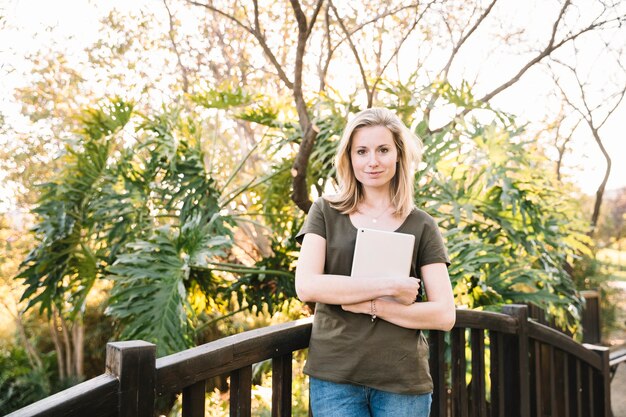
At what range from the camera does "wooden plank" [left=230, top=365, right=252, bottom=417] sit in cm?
132

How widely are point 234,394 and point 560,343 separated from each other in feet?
6.98

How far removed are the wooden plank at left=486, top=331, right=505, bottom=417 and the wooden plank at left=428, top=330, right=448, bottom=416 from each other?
1.66 feet

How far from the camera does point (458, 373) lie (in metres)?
2.04

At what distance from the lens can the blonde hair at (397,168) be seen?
60.7 inches

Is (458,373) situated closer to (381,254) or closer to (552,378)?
(381,254)

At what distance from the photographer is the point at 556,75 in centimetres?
991

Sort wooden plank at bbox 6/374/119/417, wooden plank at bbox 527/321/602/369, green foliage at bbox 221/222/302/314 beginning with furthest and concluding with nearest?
green foliage at bbox 221/222/302/314, wooden plank at bbox 527/321/602/369, wooden plank at bbox 6/374/119/417

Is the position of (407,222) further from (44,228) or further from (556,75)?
(556,75)

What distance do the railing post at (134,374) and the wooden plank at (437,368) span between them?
110 cm

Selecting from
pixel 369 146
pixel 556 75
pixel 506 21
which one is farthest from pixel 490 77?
pixel 369 146

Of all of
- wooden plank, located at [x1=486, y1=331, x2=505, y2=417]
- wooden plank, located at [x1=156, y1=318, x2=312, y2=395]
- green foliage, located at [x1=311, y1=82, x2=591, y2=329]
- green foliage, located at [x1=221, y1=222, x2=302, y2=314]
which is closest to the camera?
wooden plank, located at [x1=156, y1=318, x2=312, y2=395]

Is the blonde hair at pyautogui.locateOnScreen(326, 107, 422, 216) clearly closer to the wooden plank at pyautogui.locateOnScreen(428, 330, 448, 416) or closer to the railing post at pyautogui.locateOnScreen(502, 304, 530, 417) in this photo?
the wooden plank at pyautogui.locateOnScreen(428, 330, 448, 416)

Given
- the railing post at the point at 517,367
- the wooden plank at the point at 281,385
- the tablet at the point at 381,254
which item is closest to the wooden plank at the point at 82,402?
the wooden plank at the point at 281,385

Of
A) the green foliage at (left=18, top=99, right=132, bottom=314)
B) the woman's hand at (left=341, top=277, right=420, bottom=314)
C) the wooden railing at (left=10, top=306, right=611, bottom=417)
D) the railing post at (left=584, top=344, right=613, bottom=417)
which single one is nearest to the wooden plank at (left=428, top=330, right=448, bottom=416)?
the wooden railing at (left=10, top=306, right=611, bottom=417)
